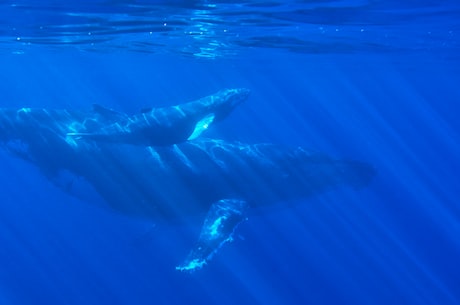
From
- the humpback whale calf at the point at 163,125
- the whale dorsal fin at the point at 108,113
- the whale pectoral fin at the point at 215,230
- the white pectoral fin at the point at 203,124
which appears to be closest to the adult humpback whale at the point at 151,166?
the whale pectoral fin at the point at 215,230

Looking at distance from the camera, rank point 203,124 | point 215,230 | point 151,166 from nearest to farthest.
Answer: point 203,124
point 215,230
point 151,166

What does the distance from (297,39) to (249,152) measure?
11.6m

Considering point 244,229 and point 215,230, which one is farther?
point 244,229

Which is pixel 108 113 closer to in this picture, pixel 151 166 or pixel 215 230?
pixel 151 166

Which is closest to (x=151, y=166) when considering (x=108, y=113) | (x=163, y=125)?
(x=108, y=113)

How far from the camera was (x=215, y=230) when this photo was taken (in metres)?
11.6

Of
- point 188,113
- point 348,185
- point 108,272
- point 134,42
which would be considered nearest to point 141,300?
point 108,272

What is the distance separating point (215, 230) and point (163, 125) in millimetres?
2896

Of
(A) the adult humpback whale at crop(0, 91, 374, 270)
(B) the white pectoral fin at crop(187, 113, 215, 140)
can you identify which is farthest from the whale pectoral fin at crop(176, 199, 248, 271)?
(B) the white pectoral fin at crop(187, 113, 215, 140)

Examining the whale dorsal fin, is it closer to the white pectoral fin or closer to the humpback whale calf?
the humpback whale calf

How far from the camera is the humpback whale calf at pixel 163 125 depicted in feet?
33.4

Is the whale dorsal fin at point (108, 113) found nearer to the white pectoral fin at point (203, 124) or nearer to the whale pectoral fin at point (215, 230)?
the white pectoral fin at point (203, 124)

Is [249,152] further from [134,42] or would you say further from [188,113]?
[134,42]

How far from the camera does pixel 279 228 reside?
80.8 feet
